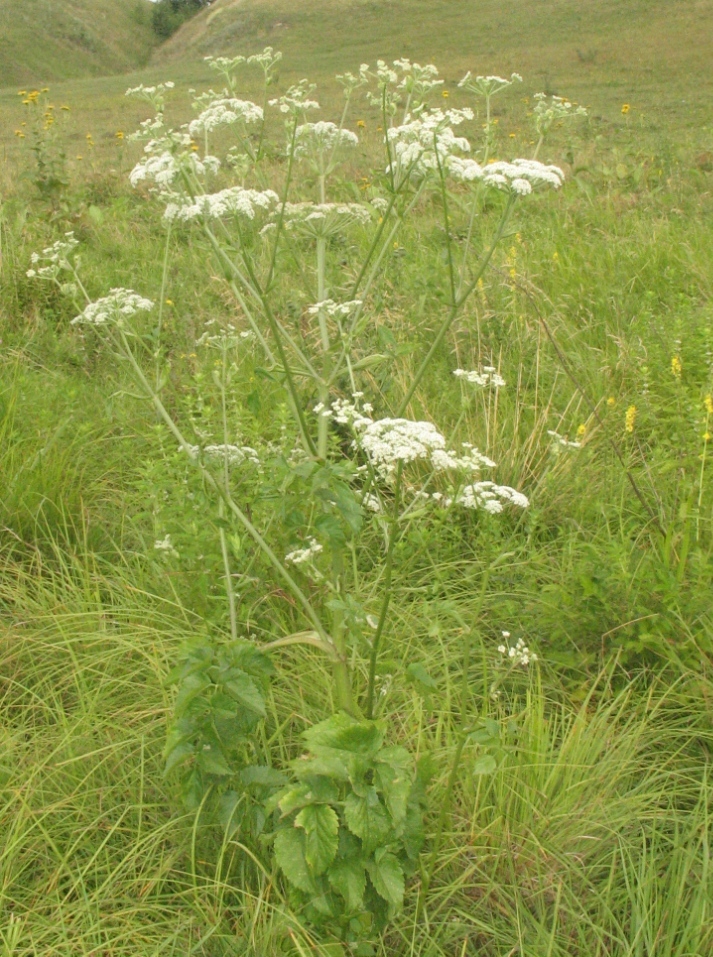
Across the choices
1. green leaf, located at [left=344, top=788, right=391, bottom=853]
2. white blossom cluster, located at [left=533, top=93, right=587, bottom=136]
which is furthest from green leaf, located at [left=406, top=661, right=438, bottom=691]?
white blossom cluster, located at [left=533, top=93, right=587, bottom=136]

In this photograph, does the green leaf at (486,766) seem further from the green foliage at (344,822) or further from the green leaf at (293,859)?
the green leaf at (293,859)

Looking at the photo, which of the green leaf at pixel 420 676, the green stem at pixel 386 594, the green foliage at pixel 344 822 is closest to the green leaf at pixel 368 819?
the green foliage at pixel 344 822

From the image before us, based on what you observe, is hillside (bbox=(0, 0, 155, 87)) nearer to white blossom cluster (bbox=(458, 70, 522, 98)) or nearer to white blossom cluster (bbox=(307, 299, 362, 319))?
white blossom cluster (bbox=(458, 70, 522, 98))

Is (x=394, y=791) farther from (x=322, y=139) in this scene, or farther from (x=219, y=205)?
(x=322, y=139)

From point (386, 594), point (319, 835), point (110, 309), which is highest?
point (110, 309)

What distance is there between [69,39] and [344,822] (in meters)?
60.5

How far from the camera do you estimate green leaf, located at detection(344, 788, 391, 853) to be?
1545 millimetres

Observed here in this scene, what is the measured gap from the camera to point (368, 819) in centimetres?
156

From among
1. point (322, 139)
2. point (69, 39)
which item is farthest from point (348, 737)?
point (69, 39)

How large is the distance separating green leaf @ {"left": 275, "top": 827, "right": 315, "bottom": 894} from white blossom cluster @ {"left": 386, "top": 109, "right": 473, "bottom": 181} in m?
1.50

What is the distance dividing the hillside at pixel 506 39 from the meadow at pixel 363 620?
47.2 feet

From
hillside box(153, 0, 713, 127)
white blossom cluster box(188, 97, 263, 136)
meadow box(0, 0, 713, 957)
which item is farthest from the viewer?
hillside box(153, 0, 713, 127)

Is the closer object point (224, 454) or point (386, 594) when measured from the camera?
point (386, 594)

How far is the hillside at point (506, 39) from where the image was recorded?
23.2 m
